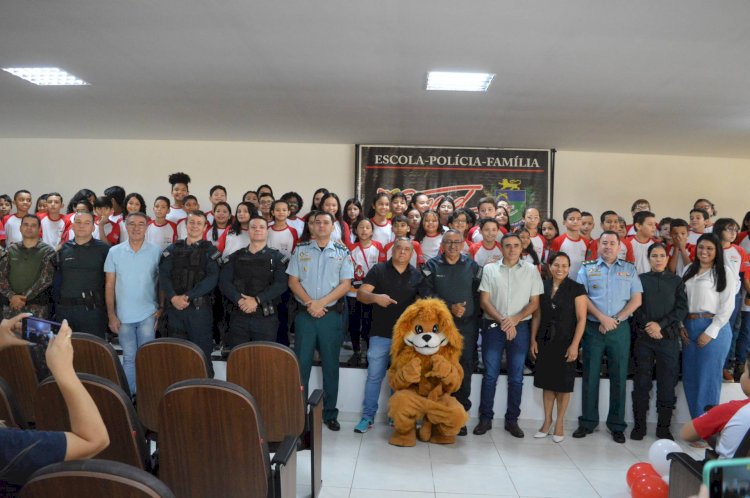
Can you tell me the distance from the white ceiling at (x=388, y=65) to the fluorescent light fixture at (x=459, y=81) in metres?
0.11

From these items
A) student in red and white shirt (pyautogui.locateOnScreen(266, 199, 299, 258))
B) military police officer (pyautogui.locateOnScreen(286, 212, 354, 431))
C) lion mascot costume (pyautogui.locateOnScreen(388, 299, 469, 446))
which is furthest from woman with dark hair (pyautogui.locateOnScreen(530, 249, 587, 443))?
student in red and white shirt (pyautogui.locateOnScreen(266, 199, 299, 258))

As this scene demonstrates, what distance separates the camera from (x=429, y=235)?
17.1 feet

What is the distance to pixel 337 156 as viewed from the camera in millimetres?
9086

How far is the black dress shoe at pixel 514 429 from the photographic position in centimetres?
430

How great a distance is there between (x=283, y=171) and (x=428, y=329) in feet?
18.9

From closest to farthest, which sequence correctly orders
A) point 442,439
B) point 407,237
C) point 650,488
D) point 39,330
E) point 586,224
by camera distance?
1. point 39,330
2. point 650,488
3. point 442,439
4. point 407,237
5. point 586,224

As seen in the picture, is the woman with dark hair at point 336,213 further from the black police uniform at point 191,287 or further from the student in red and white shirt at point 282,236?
the black police uniform at point 191,287

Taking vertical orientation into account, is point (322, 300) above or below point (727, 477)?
below

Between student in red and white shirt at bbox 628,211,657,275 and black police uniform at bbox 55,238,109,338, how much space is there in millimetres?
4661

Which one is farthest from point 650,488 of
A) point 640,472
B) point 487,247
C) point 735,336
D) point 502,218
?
point 502,218

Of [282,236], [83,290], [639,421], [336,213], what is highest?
[336,213]

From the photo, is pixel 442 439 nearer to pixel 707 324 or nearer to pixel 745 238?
pixel 707 324

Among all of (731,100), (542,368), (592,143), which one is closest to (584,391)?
(542,368)

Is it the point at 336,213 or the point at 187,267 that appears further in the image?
the point at 336,213
